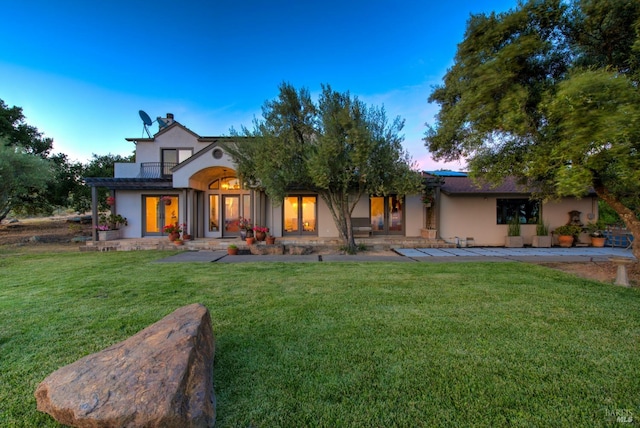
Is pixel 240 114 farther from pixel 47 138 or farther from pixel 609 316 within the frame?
pixel 609 316

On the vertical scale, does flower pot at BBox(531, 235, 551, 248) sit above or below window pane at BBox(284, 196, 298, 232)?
below

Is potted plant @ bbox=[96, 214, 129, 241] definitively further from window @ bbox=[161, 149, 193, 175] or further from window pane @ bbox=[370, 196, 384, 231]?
window pane @ bbox=[370, 196, 384, 231]

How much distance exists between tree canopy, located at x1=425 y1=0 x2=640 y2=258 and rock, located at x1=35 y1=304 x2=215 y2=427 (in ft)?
17.7

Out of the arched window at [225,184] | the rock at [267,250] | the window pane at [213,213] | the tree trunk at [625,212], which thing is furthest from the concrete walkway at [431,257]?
the arched window at [225,184]

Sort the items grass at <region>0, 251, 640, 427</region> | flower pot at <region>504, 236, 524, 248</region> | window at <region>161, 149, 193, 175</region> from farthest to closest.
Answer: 1. window at <region>161, 149, 193, 175</region>
2. flower pot at <region>504, 236, 524, 248</region>
3. grass at <region>0, 251, 640, 427</region>

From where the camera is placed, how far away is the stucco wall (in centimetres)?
1185

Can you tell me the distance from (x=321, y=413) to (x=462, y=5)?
12.6m

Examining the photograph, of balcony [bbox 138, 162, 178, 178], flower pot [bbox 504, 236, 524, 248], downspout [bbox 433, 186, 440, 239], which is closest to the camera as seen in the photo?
flower pot [bbox 504, 236, 524, 248]

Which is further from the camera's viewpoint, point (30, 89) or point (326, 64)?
point (30, 89)

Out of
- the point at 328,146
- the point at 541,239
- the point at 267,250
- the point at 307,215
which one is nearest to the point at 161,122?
the point at 307,215

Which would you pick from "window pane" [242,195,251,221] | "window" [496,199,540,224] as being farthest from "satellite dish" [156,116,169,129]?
"window" [496,199,540,224]

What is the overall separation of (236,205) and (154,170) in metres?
5.02

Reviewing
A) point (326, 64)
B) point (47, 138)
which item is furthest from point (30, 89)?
point (326, 64)

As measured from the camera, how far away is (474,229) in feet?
39.2
